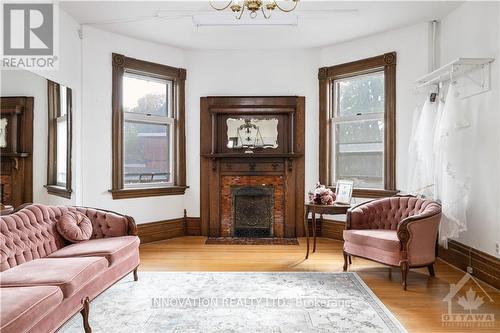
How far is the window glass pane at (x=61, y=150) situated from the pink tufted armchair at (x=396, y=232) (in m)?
3.63

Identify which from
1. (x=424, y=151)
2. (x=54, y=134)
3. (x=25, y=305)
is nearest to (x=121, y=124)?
(x=54, y=134)

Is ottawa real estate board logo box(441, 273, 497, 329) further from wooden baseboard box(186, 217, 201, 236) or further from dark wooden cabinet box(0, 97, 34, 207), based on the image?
dark wooden cabinet box(0, 97, 34, 207)

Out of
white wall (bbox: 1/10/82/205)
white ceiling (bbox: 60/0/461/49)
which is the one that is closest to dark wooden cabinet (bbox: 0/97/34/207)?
white wall (bbox: 1/10/82/205)

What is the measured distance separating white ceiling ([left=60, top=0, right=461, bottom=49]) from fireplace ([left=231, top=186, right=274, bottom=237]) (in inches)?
91.9

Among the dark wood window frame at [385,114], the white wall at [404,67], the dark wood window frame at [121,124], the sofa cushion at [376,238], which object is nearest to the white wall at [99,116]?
the dark wood window frame at [121,124]

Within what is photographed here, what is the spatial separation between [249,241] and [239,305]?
95.6 inches

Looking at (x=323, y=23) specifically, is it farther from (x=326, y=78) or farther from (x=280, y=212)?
(x=280, y=212)

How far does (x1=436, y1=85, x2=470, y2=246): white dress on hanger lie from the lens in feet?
12.1

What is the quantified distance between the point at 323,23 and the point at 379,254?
3021 millimetres

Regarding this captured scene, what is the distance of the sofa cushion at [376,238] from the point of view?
3.55m

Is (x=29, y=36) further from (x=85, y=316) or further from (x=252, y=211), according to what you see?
(x=252, y=211)

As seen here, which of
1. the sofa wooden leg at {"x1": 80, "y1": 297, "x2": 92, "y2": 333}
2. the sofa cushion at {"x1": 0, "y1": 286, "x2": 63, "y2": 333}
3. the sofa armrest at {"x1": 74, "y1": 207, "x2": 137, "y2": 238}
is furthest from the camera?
the sofa armrest at {"x1": 74, "y1": 207, "x2": 137, "y2": 238}

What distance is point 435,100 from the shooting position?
4281mm

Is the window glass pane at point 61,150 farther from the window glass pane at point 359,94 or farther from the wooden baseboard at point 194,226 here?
the window glass pane at point 359,94
